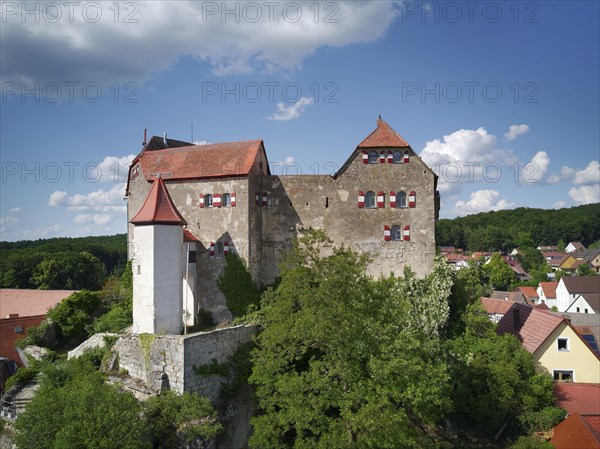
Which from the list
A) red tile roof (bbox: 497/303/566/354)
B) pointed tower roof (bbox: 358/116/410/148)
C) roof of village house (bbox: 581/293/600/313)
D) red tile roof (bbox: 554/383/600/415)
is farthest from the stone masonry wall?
roof of village house (bbox: 581/293/600/313)

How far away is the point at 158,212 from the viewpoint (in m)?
23.7

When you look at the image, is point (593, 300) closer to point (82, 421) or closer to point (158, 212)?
point (158, 212)

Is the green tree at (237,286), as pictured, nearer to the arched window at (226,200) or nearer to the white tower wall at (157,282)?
the arched window at (226,200)

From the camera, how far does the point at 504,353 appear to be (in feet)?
81.5

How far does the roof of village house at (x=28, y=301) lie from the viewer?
39.2m

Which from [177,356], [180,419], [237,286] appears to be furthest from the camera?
[237,286]

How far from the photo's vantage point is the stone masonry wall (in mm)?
20781

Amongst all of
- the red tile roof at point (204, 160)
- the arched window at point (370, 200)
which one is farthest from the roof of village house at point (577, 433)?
the red tile roof at point (204, 160)

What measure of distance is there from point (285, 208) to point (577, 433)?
19.3 m

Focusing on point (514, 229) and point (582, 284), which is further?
point (514, 229)

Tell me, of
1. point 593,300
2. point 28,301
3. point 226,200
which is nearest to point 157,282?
point 226,200

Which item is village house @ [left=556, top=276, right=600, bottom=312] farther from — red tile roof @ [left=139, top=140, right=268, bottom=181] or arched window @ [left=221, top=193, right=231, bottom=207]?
arched window @ [left=221, top=193, right=231, bottom=207]

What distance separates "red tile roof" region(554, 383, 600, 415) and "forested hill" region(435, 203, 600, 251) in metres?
111

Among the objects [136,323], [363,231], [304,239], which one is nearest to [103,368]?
[136,323]
